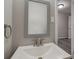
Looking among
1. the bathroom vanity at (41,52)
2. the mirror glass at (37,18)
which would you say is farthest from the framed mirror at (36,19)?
the bathroom vanity at (41,52)

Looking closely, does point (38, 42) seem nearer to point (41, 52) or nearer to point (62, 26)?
point (41, 52)

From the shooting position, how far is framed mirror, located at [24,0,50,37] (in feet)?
4.27

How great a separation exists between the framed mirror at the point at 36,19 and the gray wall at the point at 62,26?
0.77 ft

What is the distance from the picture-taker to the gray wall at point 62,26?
1441 millimetres

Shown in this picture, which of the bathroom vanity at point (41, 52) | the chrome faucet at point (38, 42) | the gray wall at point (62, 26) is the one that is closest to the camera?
the bathroom vanity at point (41, 52)

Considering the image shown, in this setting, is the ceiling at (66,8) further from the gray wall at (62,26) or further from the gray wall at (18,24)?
the gray wall at (18,24)

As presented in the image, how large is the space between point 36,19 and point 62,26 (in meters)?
0.54

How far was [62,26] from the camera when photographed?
151cm

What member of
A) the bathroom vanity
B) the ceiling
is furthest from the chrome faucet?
the ceiling

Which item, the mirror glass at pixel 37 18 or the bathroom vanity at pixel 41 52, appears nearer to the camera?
the bathroom vanity at pixel 41 52

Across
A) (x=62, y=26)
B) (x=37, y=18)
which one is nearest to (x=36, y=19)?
(x=37, y=18)

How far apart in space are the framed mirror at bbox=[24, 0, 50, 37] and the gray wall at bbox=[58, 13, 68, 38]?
235mm

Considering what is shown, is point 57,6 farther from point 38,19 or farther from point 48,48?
point 48,48
